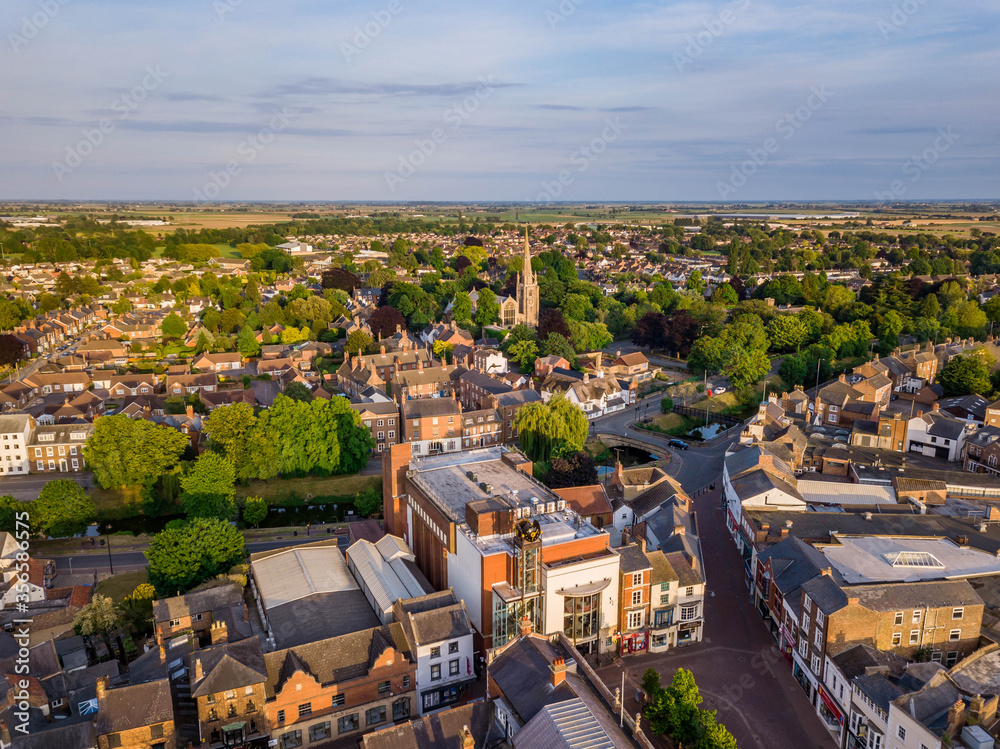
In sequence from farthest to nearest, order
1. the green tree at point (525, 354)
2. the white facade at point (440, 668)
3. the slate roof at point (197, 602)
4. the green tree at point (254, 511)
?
1. the green tree at point (525, 354)
2. the green tree at point (254, 511)
3. the slate roof at point (197, 602)
4. the white facade at point (440, 668)

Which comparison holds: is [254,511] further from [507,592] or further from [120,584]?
[507,592]

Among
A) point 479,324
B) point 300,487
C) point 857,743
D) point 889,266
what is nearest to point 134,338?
point 479,324

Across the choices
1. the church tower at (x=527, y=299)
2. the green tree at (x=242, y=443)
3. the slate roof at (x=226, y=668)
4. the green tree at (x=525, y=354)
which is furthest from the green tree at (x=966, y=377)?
the slate roof at (x=226, y=668)

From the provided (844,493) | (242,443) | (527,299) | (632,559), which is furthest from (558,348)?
(632,559)

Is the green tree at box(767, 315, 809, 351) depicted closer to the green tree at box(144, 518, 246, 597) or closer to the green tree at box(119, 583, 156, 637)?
the green tree at box(144, 518, 246, 597)

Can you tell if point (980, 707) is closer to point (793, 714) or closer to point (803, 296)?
point (793, 714)

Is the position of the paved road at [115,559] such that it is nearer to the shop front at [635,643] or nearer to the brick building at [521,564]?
the brick building at [521,564]

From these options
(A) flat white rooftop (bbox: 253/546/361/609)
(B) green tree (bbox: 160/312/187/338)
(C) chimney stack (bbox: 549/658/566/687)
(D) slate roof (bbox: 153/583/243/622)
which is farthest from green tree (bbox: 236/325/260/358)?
(C) chimney stack (bbox: 549/658/566/687)

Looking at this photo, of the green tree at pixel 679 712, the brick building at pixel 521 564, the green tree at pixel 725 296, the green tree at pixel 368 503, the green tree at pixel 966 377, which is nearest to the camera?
the green tree at pixel 679 712
